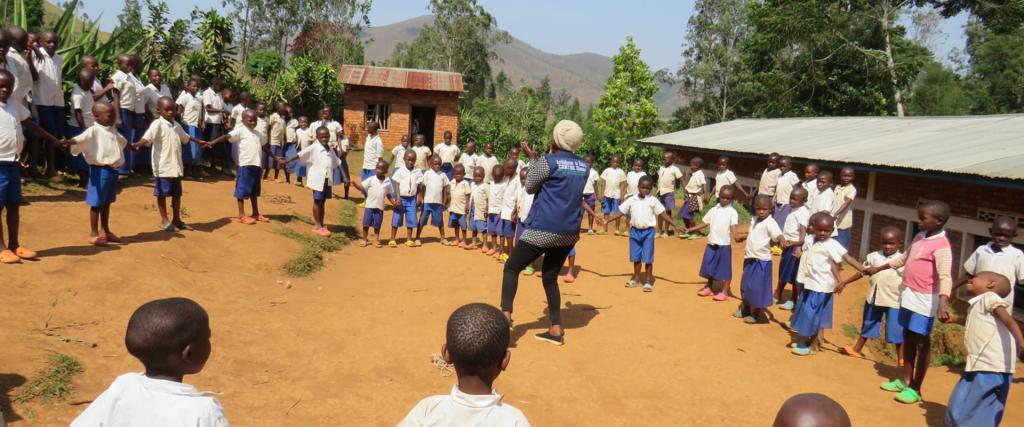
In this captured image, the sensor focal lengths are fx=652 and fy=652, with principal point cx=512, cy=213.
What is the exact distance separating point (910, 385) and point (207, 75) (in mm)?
14920

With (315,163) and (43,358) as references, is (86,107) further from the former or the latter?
(43,358)

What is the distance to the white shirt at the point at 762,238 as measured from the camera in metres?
6.98

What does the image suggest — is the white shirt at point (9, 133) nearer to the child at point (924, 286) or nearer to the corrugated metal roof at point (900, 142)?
the child at point (924, 286)

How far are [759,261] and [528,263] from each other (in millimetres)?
2933

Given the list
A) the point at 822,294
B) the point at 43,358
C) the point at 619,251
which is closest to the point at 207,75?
the point at 619,251

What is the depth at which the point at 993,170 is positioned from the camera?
24.7 feet

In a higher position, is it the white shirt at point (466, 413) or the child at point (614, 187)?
the child at point (614, 187)

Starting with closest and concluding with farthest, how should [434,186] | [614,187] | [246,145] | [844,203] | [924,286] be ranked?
1. [924,286]
2. [246,145]
3. [844,203]
4. [434,186]
5. [614,187]

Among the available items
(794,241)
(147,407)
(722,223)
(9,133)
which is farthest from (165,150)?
(794,241)

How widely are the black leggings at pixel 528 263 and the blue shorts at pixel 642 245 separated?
2.82 metres

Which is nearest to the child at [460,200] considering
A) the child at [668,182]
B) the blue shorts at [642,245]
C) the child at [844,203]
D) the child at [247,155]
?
the child at [247,155]

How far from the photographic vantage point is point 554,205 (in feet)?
Answer: 17.3

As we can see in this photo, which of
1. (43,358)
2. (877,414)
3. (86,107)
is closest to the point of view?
(43,358)

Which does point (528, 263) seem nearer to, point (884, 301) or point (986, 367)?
point (986, 367)
